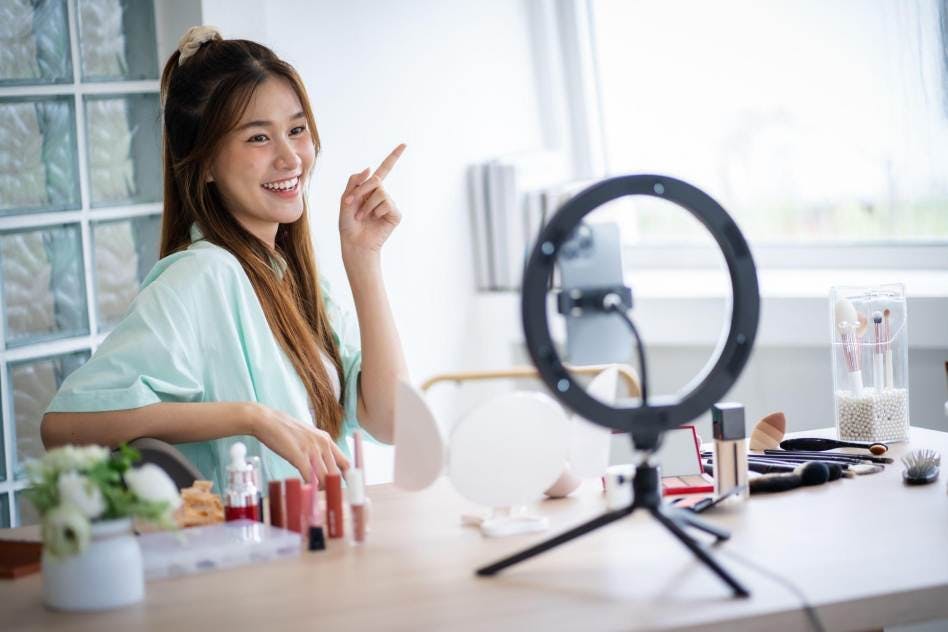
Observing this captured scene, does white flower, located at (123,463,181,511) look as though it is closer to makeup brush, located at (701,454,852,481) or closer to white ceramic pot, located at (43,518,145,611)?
white ceramic pot, located at (43,518,145,611)

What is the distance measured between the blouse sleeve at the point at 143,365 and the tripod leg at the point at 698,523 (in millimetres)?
828

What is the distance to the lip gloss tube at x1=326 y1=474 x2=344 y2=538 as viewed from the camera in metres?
1.41

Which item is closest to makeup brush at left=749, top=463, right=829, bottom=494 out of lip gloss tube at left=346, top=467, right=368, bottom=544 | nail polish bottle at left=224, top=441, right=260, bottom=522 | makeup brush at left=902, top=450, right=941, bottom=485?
makeup brush at left=902, top=450, right=941, bottom=485

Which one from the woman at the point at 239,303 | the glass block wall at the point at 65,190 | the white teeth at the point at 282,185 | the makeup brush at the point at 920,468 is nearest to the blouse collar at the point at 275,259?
the woman at the point at 239,303

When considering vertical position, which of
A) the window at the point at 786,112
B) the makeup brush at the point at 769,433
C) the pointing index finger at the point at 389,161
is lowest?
the makeup brush at the point at 769,433

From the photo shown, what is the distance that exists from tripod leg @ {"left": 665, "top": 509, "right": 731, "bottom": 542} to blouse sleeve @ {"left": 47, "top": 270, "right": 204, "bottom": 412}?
828mm

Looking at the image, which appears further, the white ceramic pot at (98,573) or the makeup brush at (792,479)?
the makeup brush at (792,479)

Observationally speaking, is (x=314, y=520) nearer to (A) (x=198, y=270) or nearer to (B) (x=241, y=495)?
(B) (x=241, y=495)

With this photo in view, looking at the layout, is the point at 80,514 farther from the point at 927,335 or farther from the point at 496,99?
the point at 496,99

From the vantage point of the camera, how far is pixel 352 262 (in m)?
2.09

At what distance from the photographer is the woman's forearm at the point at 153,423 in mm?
1747

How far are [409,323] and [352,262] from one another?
1.06 meters

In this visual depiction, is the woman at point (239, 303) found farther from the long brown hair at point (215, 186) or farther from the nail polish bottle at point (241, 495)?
the nail polish bottle at point (241, 495)

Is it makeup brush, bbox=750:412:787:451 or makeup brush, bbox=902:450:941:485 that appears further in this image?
makeup brush, bbox=750:412:787:451
